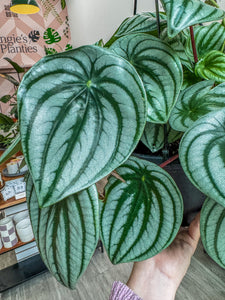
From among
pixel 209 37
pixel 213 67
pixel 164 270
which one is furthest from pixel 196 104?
pixel 164 270

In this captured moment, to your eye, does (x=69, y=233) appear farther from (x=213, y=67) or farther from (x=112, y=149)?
(x=213, y=67)

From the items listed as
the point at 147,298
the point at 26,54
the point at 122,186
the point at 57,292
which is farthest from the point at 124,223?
the point at 26,54

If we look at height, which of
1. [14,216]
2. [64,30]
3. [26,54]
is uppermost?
[64,30]

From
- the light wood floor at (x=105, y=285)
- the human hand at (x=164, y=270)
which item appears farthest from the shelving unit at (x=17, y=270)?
the human hand at (x=164, y=270)

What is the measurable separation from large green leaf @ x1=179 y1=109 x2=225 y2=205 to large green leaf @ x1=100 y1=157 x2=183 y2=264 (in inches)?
2.4

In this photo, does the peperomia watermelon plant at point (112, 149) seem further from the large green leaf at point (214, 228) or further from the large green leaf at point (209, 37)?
the large green leaf at point (209, 37)

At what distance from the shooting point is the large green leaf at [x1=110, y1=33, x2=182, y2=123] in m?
0.30

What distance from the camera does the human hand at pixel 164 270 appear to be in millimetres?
585

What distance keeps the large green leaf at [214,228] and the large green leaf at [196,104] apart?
0.12 meters

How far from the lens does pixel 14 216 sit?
1.90 m

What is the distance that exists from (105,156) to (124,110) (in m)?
0.05

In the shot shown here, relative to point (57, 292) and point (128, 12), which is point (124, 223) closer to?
point (57, 292)

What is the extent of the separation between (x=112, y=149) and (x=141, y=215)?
0.14 m

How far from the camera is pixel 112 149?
222 millimetres
